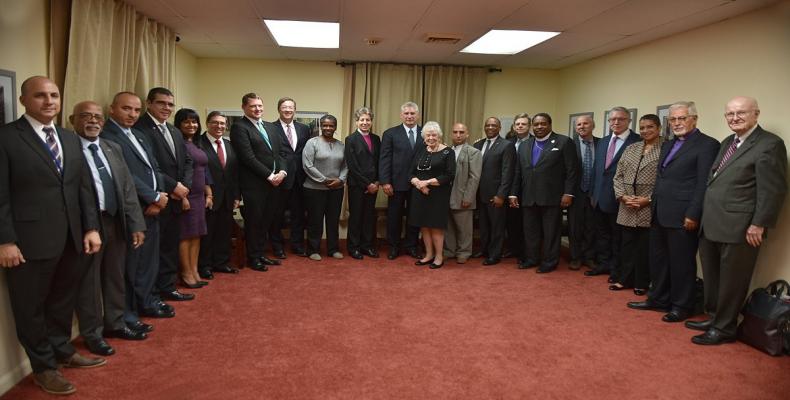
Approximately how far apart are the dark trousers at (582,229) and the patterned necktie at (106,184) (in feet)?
13.4

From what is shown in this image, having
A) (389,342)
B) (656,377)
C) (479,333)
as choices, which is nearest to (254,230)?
(389,342)

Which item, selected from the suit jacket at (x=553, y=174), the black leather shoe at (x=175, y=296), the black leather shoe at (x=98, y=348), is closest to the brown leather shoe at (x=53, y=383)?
the black leather shoe at (x=98, y=348)

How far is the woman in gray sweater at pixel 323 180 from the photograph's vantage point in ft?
16.6

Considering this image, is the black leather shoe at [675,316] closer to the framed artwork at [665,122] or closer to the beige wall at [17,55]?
the framed artwork at [665,122]

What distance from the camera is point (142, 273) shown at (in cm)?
336

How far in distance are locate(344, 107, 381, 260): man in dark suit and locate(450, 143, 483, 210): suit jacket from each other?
0.83 meters

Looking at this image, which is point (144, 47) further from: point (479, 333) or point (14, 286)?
point (479, 333)

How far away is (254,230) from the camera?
4.76 m

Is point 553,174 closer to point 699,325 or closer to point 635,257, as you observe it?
point 635,257

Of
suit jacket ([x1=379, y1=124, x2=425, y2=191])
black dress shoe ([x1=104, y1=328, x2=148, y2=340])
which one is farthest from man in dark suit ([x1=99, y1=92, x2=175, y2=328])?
suit jacket ([x1=379, y1=124, x2=425, y2=191])

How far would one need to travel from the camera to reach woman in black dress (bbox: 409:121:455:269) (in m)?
4.79

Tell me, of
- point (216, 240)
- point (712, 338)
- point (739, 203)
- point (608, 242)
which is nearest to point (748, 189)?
point (739, 203)

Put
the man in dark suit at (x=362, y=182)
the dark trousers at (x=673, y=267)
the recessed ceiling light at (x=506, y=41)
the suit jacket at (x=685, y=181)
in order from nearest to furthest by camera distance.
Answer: the suit jacket at (x=685, y=181) → the dark trousers at (x=673, y=267) → the recessed ceiling light at (x=506, y=41) → the man in dark suit at (x=362, y=182)

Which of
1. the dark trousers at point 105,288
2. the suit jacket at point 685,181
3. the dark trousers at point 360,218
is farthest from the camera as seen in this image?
the dark trousers at point 360,218
